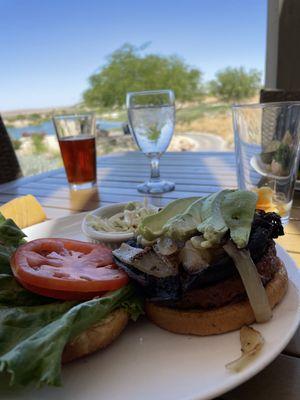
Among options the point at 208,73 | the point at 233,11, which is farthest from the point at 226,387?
the point at 233,11

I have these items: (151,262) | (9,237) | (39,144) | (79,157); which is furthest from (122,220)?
(39,144)

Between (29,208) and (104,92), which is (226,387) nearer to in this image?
(29,208)

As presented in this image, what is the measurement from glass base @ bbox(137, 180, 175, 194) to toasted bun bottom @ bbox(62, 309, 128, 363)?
94cm

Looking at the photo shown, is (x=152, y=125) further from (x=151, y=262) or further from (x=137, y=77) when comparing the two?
(x=137, y=77)

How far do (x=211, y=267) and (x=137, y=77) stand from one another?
462 inches

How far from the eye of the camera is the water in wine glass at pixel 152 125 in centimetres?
148

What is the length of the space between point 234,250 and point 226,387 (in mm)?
208

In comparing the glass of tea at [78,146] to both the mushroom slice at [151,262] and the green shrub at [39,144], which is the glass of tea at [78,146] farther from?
the green shrub at [39,144]

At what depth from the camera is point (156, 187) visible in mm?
1542

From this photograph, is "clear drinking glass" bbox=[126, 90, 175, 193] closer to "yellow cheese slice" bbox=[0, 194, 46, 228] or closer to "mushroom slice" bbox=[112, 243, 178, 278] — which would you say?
"yellow cheese slice" bbox=[0, 194, 46, 228]

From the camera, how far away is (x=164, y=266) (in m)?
0.62

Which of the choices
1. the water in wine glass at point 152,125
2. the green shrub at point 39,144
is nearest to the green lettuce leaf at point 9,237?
the water in wine glass at point 152,125

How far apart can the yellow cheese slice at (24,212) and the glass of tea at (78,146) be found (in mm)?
378

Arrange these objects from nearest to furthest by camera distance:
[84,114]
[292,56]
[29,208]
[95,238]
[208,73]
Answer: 1. [95,238]
2. [29,208]
3. [84,114]
4. [292,56]
5. [208,73]
